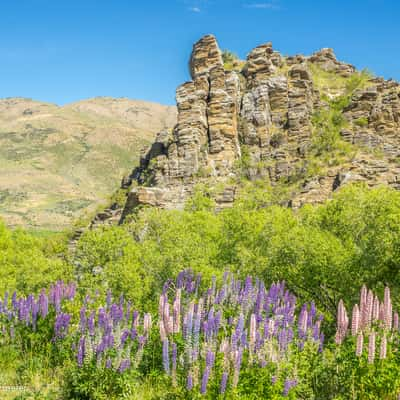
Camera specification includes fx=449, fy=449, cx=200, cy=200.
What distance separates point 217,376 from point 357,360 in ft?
8.62

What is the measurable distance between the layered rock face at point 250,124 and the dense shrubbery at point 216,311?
40384 mm

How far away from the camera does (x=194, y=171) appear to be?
261ft

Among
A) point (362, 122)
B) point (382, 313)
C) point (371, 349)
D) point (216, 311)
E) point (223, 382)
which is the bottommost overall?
point (223, 382)

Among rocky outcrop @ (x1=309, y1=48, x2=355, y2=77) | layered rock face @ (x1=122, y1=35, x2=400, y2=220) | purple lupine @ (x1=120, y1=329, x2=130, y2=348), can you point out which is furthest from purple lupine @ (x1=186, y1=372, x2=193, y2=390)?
rocky outcrop @ (x1=309, y1=48, x2=355, y2=77)

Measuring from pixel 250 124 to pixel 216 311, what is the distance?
81467mm

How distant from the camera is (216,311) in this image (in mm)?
11047

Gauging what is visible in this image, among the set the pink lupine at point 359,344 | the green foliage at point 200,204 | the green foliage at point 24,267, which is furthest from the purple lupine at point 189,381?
the green foliage at point 200,204

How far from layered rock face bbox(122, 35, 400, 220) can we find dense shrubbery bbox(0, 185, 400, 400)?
132 feet

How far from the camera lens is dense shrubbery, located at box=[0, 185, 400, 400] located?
8375 mm

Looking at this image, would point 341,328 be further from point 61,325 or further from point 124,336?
point 61,325

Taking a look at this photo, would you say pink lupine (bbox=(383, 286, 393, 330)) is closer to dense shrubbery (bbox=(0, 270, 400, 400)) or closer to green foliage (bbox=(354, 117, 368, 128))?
dense shrubbery (bbox=(0, 270, 400, 400))

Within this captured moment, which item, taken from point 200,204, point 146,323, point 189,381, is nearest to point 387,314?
point 189,381

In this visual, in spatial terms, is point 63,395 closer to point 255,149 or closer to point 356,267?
point 356,267

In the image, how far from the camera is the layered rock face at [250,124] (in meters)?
80.1
